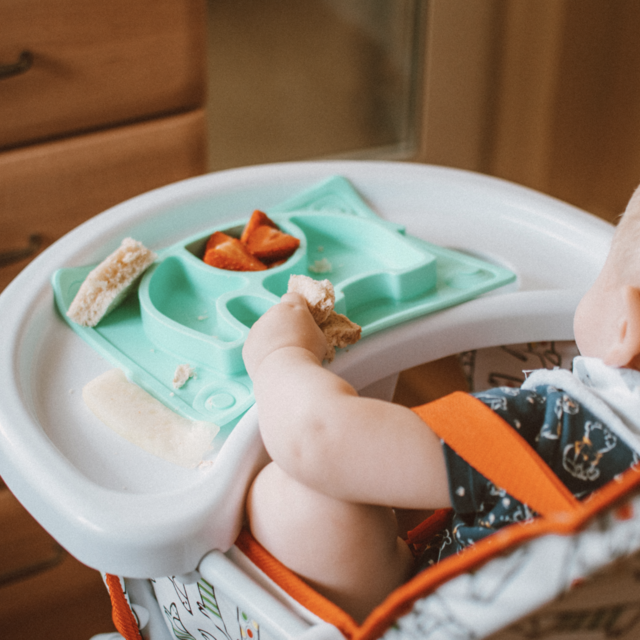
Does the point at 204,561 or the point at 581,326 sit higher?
the point at 581,326

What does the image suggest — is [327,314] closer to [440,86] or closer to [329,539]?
[329,539]

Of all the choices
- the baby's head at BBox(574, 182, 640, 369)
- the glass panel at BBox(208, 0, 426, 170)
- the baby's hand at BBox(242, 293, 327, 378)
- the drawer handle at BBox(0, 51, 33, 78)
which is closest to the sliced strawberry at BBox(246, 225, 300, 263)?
the baby's hand at BBox(242, 293, 327, 378)

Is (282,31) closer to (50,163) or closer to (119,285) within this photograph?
(50,163)

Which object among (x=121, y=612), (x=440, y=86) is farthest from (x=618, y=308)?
(x=440, y=86)

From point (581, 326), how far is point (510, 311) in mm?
136

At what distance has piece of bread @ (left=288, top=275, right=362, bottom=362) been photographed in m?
0.42

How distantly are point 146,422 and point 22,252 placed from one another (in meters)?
0.51

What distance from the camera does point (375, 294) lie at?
0.51m

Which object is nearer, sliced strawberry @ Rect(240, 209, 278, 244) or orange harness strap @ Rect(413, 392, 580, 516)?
orange harness strap @ Rect(413, 392, 580, 516)

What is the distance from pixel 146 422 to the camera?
40cm

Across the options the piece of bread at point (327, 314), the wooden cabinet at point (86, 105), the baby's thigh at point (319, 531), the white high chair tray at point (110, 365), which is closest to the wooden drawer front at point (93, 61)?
the wooden cabinet at point (86, 105)

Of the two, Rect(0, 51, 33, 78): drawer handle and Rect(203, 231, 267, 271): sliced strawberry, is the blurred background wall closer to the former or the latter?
Rect(0, 51, 33, 78): drawer handle

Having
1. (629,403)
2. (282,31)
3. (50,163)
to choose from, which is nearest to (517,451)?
(629,403)

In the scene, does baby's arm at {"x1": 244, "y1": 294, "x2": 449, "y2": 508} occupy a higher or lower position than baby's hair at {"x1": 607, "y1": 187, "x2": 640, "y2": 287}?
lower
